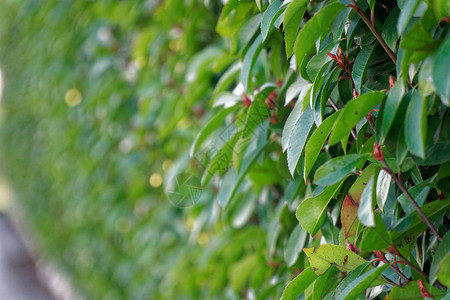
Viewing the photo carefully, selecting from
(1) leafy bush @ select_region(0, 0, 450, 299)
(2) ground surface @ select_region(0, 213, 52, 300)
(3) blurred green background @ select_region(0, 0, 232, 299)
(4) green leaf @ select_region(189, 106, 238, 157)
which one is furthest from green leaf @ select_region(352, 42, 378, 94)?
(2) ground surface @ select_region(0, 213, 52, 300)

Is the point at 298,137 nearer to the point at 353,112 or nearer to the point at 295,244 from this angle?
the point at 353,112

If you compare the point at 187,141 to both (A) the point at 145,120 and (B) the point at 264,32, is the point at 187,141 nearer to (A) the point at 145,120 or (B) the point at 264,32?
(A) the point at 145,120

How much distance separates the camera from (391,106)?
1.72ft

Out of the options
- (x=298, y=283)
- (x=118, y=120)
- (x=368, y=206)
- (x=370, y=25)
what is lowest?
(x=118, y=120)

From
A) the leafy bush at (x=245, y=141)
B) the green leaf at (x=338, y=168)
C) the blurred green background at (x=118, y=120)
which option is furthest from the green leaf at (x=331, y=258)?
the blurred green background at (x=118, y=120)

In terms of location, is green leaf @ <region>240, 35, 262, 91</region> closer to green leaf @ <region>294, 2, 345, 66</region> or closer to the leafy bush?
the leafy bush

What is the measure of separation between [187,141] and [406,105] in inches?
47.3

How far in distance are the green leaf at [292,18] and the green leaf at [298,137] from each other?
88mm

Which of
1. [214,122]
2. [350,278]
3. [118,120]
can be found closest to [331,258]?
[350,278]

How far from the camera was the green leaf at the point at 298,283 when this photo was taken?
2.13 ft

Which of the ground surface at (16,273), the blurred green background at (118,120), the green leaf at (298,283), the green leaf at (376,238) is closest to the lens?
the green leaf at (376,238)

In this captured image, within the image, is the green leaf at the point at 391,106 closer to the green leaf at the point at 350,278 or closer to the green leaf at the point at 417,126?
the green leaf at the point at 417,126

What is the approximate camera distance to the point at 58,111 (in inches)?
119

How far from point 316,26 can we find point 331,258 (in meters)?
0.28
